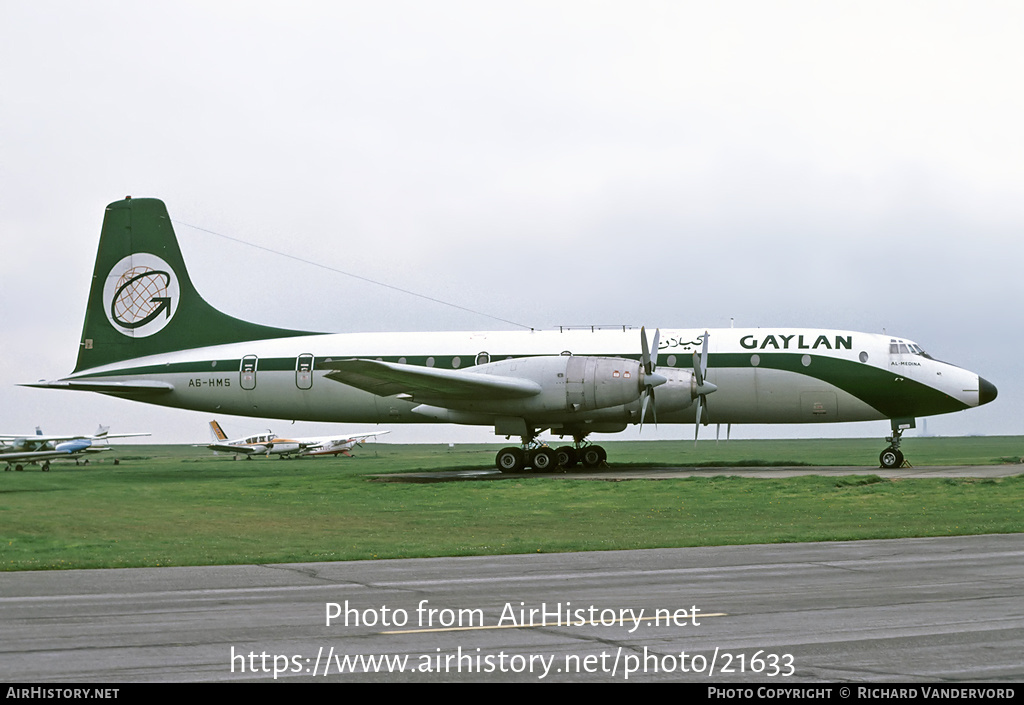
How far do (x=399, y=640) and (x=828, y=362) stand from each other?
29574 millimetres

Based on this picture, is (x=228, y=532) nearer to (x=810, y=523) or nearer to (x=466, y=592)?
(x=466, y=592)

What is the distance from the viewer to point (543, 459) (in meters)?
38.2

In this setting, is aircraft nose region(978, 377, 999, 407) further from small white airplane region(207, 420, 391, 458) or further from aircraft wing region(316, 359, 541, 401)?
small white airplane region(207, 420, 391, 458)

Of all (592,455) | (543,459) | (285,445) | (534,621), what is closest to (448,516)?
(543,459)

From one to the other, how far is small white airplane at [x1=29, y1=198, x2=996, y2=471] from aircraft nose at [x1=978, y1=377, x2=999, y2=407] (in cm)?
5

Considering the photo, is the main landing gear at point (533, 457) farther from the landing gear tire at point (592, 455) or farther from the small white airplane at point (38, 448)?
the small white airplane at point (38, 448)

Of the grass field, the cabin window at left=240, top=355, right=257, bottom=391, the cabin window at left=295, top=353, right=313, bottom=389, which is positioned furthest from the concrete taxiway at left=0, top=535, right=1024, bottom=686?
the cabin window at left=240, top=355, right=257, bottom=391

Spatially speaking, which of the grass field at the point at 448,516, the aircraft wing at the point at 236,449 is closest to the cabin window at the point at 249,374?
the grass field at the point at 448,516

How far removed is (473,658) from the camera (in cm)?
880

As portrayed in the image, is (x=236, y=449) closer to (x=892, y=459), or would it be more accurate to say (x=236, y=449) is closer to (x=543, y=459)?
(x=543, y=459)

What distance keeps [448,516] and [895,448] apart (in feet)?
62.1

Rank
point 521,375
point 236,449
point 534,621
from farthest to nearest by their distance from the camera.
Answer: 1. point 236,449
2. point 521,375
3. point 534,621

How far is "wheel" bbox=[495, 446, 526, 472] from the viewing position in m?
38.4
